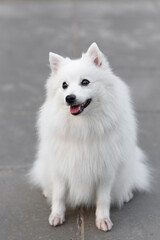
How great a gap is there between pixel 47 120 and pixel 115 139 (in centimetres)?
60

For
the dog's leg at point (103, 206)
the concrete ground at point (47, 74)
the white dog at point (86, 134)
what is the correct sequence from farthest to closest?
the concrete ground at point (47, 74)
the dog's leg at point (103, 206)
the white dog at point (86, 134)

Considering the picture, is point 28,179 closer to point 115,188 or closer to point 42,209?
point 42,209

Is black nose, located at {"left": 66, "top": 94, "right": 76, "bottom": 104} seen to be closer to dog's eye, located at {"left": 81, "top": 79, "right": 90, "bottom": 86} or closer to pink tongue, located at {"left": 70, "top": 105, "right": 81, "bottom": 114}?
pink tongue, located at {"left": 70, "top": 105, "right": 81, "bottom": 114}

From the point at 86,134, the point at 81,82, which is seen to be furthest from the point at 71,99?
the point at 86,134

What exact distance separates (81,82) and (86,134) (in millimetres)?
433

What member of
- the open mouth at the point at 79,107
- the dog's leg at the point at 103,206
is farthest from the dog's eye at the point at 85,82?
the dog's leg at the point at 103,206

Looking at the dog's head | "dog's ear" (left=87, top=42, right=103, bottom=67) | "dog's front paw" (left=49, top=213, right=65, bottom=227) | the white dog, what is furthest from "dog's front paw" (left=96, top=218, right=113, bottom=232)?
"dog's ear" (left=87, top=42, right=103, bottom=67)

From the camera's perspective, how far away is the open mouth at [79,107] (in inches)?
116

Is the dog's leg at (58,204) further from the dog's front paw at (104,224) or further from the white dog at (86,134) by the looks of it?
the dog's front paw at (104,224)

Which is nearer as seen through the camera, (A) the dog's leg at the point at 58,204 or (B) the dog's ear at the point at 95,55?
(B) the dog's ear at the point at 95,55

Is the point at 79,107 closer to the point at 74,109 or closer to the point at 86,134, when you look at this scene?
the point at 74,109

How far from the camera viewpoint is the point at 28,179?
400 centimetres

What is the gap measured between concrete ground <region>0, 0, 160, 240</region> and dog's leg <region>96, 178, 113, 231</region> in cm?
7

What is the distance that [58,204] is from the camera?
11.3ft
